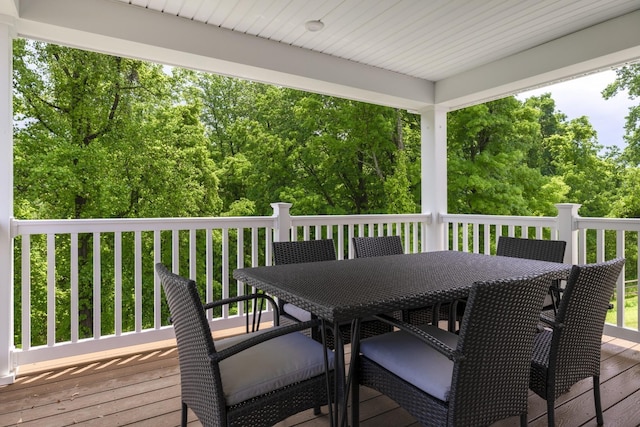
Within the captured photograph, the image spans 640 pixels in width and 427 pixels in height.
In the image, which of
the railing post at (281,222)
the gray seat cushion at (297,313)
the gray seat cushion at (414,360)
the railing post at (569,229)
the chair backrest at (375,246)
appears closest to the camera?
the gray seat cushion at (414,360)

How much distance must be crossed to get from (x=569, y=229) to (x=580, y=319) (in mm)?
2390

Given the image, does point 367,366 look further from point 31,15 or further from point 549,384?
point 31,15

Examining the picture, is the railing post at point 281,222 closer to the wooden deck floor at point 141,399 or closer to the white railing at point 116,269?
the white railing at point 116,269

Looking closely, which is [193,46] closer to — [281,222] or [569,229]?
[281,222]

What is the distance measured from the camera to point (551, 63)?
3.96 m

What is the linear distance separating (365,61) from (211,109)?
11.0 meters

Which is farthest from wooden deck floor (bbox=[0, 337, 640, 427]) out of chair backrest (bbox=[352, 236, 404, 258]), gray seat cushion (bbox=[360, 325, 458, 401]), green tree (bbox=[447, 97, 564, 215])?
green tree (bbox=[447, 97, 564, 215])

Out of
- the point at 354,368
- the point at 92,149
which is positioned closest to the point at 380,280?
the point at 354,368

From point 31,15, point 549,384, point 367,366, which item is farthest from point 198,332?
point 31,15

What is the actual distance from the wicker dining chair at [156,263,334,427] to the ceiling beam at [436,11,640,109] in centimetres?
362

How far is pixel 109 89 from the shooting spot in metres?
10.7

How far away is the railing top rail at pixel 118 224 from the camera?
3.01 metres

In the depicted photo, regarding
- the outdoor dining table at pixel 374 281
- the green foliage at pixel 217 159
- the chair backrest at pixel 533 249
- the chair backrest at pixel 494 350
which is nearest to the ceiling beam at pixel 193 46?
the outdoor dining table at pixel 374 281

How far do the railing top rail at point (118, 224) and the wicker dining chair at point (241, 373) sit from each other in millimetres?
1709
